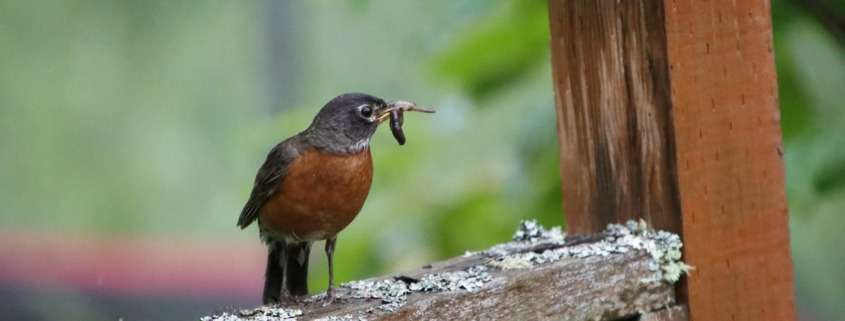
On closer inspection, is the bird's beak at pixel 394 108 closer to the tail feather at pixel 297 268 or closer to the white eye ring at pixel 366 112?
the white eye ring at pixel 366 112

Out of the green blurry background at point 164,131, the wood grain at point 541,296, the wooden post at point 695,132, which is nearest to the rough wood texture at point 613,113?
the wooden post at point 695,132

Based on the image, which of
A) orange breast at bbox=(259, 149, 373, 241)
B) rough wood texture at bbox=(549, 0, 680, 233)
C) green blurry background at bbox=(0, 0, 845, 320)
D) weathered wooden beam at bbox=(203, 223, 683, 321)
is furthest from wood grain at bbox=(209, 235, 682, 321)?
green blurry background at bbox=(0, 0, 845, 320)

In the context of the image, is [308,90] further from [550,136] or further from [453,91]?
[550,136]

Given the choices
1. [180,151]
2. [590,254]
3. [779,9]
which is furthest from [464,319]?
[180,151]

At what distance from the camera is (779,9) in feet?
10.0

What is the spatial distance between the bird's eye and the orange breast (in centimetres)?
10

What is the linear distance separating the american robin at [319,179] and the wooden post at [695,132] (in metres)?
0.47

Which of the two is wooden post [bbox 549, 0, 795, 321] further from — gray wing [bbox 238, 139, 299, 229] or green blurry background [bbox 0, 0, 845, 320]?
green blurry background [bbox 0, 0, 845, 320]

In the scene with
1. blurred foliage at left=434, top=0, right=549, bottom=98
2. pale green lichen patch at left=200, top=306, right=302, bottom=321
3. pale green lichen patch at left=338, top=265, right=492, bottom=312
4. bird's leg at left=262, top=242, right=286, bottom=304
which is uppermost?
blurred foliage at left=434, top=0, right=549, bottom=98

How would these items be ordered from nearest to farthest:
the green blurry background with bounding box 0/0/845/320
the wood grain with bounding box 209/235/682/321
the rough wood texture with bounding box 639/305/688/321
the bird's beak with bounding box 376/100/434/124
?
the wood grain with bounding box 209/235/682/321 → the bird's beak with bounding box 376/100/434/124 → the rough wood texture with bounding box 639/305/688/321 → the green blurry background with bounding box 0/0/845/320

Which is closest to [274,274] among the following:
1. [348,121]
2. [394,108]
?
[348,121]

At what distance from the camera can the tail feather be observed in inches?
106

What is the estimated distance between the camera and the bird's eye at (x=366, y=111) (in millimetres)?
2576

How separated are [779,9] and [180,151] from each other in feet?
11.3
